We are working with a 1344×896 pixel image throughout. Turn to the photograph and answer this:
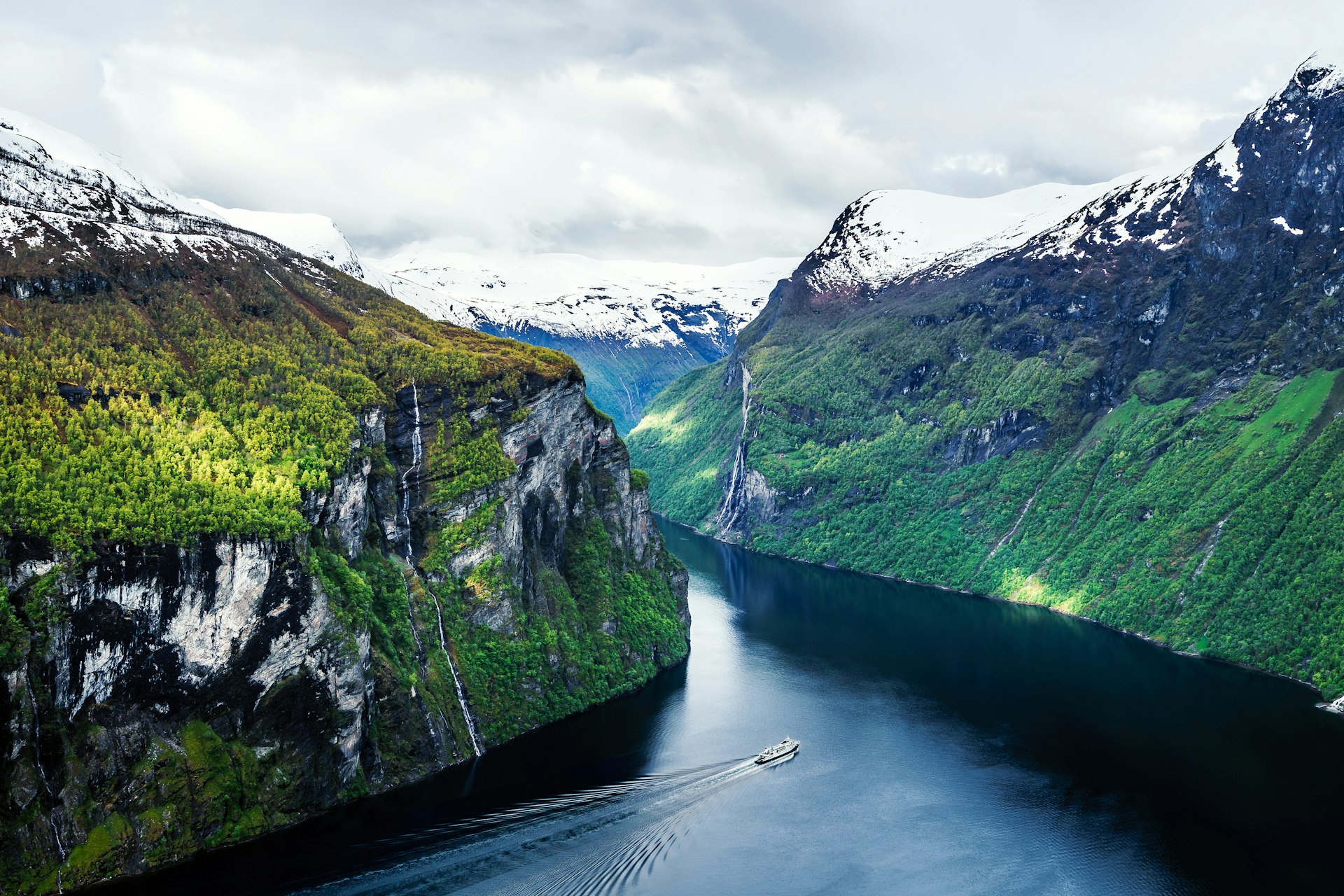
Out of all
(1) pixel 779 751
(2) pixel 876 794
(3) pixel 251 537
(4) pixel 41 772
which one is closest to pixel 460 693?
(3) pixel 251 537

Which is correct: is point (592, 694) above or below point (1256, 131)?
below

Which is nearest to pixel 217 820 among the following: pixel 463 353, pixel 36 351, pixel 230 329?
pixel 36 351

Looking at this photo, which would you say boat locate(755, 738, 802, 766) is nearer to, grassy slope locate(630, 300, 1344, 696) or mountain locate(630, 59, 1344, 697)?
grassy slope locate(630, 300, 1344, 696)

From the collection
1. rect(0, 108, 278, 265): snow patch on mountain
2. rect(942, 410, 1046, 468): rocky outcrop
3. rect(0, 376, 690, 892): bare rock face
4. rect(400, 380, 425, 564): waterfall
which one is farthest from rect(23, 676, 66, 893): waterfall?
rect(942, 410, 1046, 468): rocky outcrop

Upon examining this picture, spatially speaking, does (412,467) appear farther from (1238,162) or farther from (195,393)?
(1238,162)

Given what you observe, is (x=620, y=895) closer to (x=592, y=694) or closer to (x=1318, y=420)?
(x=592, y=694)
